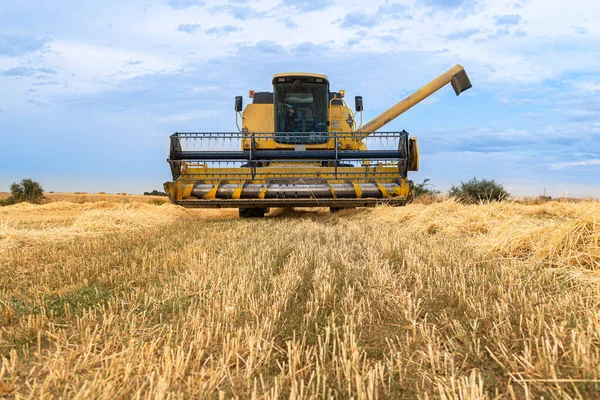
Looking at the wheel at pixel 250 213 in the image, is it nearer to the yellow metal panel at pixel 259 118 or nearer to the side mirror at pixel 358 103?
the yellow metal panel at pixel 259 118

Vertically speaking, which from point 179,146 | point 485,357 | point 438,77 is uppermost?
point 438,77

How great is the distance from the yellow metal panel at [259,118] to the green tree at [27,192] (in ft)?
53.9

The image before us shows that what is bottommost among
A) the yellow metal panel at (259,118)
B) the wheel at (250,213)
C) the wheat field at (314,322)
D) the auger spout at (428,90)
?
the wheat field at (314,322)

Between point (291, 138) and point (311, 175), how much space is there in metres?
1.47

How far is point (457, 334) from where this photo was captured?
217cm

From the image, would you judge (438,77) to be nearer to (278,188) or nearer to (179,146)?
(278,188)

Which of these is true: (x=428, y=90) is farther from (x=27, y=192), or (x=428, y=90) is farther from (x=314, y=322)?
(x=27, y=192)

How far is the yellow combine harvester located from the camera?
9.09 meters

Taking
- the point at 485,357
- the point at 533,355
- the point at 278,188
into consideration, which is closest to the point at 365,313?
the point at 485,357

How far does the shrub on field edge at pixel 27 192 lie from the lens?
23062 mm

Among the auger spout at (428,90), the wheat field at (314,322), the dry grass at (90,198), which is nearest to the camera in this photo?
the wheat field at (314,322)

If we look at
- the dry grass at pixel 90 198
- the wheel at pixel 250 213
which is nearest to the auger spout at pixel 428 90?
the wheel at pixel 250 213

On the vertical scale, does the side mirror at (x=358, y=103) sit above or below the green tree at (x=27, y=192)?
above

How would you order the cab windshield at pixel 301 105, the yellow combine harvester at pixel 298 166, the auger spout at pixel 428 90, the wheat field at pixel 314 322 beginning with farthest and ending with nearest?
1. the auger spout at pixel 428 90
2. the cab windshield at pixel 301 105
3. the yellow combine harvester at pixel 298 166
4. the wheat field at pixel 314 322
